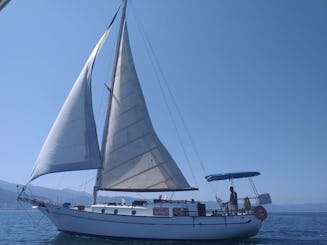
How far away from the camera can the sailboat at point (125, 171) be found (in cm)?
2309

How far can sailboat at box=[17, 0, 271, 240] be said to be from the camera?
23.1 m

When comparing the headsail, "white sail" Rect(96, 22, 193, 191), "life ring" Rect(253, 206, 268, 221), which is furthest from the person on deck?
the headsail

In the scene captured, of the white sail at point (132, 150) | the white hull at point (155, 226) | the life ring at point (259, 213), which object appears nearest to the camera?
the white hull at point (155, 226)

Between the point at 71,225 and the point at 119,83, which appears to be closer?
the point at 71,225

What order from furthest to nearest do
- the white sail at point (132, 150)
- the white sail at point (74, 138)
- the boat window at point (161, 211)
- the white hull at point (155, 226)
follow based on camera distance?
the white sail at point (132, 150), the boat window at point (161, 211), the white hull at point (155, 226), the white sail at point (74, 138)

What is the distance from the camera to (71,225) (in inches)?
947

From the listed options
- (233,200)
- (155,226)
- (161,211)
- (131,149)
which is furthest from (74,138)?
(233,200)

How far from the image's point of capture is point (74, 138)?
23562 millimetres

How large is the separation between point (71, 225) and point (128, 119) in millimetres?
9178

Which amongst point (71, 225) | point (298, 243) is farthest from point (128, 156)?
point (298, 243)

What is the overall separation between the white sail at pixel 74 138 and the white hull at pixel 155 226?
3837mm

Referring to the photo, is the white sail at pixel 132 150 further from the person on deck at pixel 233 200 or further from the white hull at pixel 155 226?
the person on deck at pixel 233 200

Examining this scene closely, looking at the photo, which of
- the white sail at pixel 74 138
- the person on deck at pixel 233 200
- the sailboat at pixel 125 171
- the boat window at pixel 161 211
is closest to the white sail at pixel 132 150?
the sailboat at pixel 125 171

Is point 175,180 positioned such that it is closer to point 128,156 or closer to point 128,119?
point 128,156
